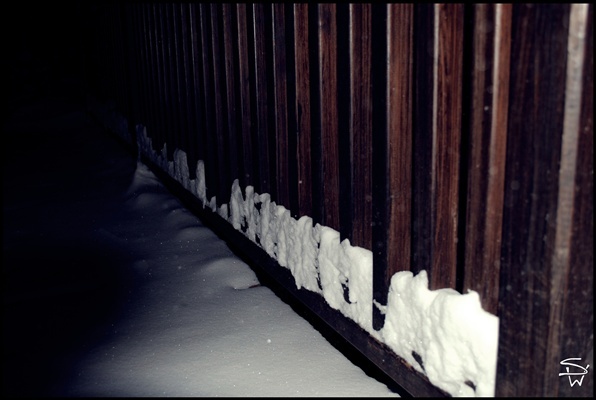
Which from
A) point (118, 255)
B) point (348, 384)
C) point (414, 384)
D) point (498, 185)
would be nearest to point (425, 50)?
point (498, 185)

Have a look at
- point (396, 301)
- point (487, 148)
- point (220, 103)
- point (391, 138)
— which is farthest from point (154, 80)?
point (487, 148)

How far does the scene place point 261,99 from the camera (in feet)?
9.70

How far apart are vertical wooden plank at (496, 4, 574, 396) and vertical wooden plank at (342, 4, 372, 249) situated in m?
0.69

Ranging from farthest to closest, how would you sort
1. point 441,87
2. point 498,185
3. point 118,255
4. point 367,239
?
point 118,255
point 367,239
point 441,87
point 498,185

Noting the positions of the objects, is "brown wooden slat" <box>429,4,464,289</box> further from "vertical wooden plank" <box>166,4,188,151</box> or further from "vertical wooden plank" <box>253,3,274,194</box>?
"vertical wooden plank" <box>166,4,188,151</box>

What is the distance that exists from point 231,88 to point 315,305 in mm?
1586

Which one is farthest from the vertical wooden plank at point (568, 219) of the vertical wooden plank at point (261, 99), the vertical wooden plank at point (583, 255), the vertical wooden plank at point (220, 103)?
the vertical wooden plank at point (220, 103)

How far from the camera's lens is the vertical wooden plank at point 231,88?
331 cm

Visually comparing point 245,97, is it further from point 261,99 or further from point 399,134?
point 399,134

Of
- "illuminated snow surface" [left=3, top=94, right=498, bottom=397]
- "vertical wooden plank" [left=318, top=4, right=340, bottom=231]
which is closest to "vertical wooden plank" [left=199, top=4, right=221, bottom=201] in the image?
"illuminated snow surface" [left=3, top=94, right=498, bottom=397]

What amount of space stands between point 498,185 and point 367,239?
0.74 meters

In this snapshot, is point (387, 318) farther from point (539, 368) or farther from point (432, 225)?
point (539, 368)

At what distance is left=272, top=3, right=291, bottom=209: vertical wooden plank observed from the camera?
8.57 ft

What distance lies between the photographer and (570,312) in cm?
128
